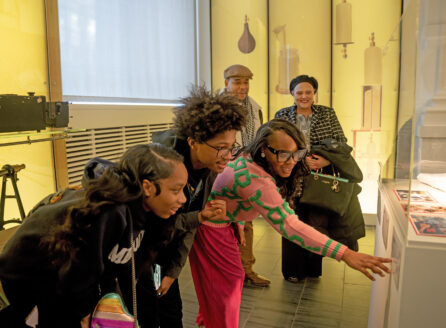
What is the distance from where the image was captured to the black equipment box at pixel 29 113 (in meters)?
2.43

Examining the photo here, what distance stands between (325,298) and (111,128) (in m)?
2.52

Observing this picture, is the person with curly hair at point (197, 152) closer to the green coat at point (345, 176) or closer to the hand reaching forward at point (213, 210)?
the hand reaching forward at point (213, 210)

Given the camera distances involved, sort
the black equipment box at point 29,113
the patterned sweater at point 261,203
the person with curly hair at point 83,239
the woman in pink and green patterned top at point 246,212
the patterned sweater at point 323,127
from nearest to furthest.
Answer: the person with curly hair at point 83,239 < the patterned sweater at point 261,203 < the woman in pink and green patterned top at point 246,212 < the black equipment box at point 29,113 < the patterned sweater at point 323,127

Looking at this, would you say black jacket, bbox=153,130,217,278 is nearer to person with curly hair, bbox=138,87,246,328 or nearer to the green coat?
person with curly hair, bbox=138,87,246,328

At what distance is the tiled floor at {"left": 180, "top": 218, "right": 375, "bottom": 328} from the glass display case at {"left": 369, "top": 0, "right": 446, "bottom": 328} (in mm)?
1051

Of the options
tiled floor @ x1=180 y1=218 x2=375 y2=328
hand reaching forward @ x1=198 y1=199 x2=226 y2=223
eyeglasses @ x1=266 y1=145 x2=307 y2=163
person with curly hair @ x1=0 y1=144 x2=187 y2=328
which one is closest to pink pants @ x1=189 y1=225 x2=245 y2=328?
hand reaching forward @ x1=198 y1=199 x2=226 y2=223

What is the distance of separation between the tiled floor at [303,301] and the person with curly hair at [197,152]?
3.08 ft

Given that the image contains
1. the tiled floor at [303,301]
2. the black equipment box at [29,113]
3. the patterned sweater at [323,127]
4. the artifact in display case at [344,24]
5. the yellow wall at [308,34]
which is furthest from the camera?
the yellow wall at [308,34]

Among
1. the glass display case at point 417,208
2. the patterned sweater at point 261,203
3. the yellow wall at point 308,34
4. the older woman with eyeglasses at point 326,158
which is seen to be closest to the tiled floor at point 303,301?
the older woman with eyeglasses at point 326,158

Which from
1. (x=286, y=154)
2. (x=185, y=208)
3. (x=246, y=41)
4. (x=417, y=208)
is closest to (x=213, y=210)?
(x=185, y=208)

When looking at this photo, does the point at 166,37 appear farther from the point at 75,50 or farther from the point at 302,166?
the point at 302,166

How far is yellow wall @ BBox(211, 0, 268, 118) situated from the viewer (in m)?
4.99

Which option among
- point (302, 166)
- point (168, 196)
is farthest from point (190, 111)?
point (302, 166)

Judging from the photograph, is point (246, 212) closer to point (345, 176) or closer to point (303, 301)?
point (345, 176)
